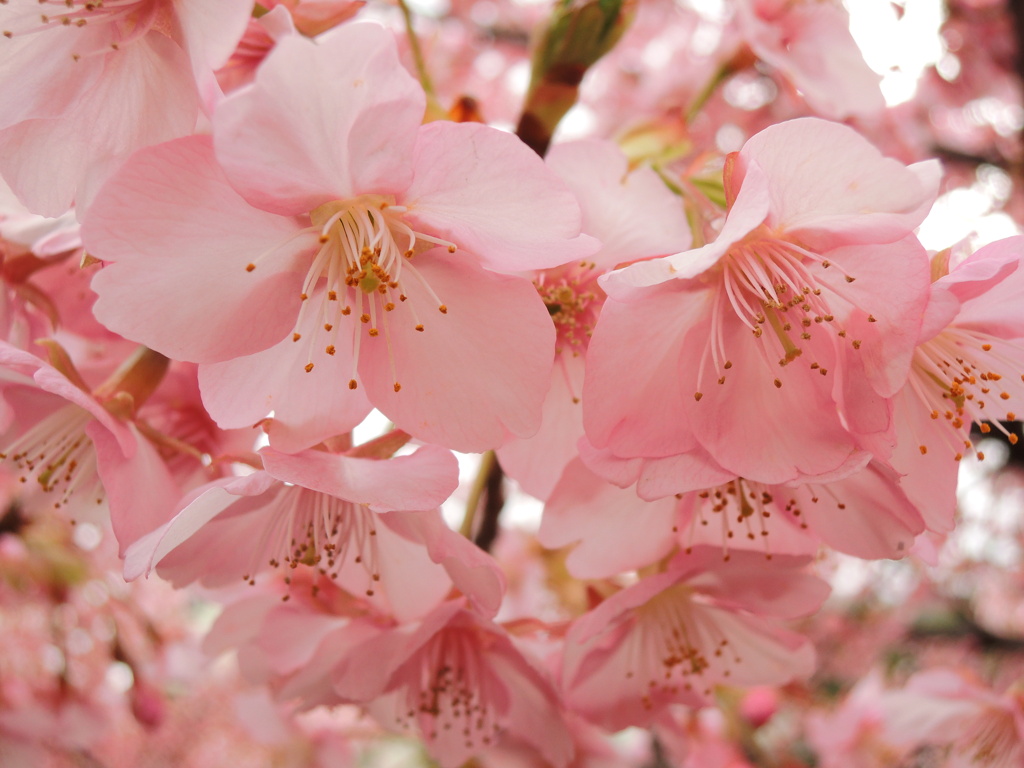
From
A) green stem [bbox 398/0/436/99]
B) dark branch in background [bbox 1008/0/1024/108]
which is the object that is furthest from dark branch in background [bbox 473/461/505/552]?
dark branch in background [bbox 1008/0/1024/108]

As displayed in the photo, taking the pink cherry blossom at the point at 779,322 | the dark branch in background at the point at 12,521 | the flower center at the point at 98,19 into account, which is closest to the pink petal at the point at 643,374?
the pink cherry blossom at the point at 779,322

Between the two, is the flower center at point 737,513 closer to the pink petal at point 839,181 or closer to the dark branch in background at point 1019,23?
the pink petal at point 839,181

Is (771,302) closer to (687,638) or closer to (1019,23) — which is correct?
(687,638)

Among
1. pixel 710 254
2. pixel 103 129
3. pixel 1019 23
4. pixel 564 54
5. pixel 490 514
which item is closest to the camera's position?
pixel 710 254

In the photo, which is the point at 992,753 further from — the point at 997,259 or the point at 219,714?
the point at 219,714

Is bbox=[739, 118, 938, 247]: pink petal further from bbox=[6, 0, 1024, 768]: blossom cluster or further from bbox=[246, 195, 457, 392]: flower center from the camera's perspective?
bbox=[246, 195, 457, 392]: flower center

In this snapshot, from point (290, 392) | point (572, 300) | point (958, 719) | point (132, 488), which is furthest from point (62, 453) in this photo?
point (958, 719)

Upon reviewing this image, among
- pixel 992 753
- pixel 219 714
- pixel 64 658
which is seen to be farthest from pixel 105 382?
pixel 219 714
